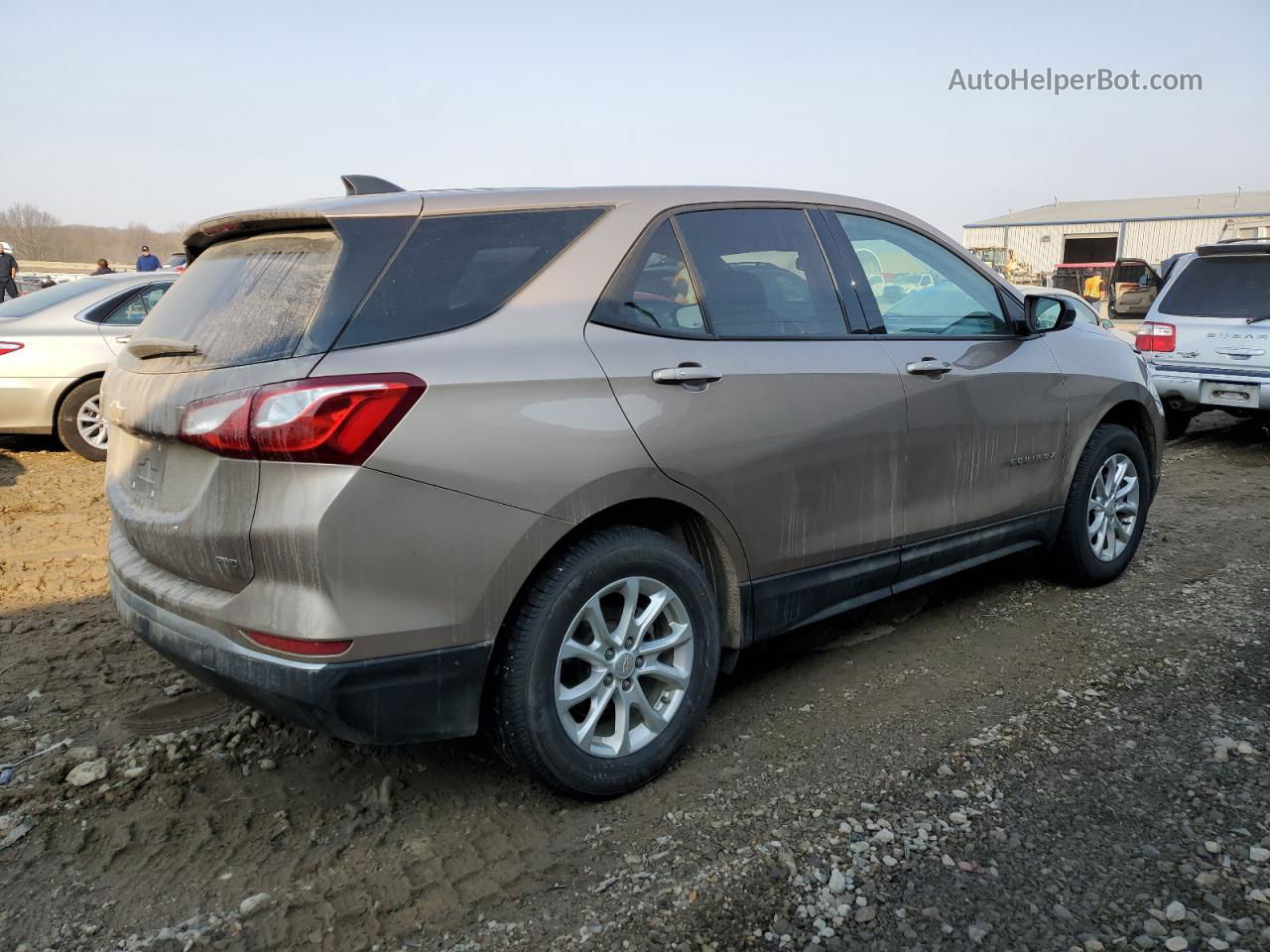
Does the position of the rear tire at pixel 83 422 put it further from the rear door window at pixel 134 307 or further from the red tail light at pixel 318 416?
the red tail light at pixel 318 416

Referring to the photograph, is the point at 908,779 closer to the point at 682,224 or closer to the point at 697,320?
the point at 697,320

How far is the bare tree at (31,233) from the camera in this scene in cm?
6631

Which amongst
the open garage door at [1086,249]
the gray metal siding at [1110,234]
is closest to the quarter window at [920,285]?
the gray metal siding at [1110,234]

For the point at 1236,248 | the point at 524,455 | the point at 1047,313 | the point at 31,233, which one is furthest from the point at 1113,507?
the point at 31,233

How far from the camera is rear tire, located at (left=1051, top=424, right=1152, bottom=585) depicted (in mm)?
4469

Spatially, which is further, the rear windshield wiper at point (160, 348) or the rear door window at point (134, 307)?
the rear door window at point (134, 307)

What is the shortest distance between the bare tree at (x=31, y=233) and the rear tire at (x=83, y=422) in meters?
63.4

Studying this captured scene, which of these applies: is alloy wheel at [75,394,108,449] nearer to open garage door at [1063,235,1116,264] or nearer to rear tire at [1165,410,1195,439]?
rear tire at [1165,410,1195,439]

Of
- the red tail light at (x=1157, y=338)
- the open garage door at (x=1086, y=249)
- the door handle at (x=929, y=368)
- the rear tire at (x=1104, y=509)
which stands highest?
the open garage door at (x=1086, y=249)

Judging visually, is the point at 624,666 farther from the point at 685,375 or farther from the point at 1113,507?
the point at 1113,507

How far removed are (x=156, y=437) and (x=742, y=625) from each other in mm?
1802

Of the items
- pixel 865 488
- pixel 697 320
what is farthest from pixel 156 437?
pixel 865 488

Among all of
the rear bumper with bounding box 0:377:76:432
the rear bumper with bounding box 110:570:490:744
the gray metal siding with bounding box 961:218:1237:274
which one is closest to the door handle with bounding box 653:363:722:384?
the rear bumper with bounding box 110:570:490:744

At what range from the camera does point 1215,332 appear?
8172mm
